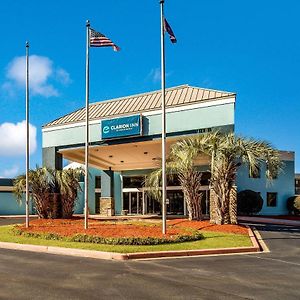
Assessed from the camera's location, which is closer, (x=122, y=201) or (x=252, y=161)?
(x=252, y=161)

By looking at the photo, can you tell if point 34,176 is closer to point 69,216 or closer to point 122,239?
point 69,216

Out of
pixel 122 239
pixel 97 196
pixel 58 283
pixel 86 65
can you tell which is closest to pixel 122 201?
pixel 97 196

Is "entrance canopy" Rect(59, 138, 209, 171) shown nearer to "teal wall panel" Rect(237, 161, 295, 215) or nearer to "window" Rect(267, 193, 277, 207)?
"teal wall panel" Rect(237, 161, 295, 215)

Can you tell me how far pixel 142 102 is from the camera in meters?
27.9

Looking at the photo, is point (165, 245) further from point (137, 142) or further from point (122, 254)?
point (137, 142)

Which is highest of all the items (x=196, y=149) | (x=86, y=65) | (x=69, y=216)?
(x=86, y=65)

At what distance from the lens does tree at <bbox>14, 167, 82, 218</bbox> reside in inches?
1093

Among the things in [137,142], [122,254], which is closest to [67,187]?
[137,142]

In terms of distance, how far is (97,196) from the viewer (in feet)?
140

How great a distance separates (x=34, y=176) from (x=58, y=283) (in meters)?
19.7

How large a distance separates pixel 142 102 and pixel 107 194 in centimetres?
1438

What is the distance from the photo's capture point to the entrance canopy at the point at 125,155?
2818 cm

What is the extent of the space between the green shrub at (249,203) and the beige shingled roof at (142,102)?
11763mm

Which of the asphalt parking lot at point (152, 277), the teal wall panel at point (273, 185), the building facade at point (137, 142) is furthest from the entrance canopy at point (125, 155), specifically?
the asphalt parking lot at point (152, 277)
